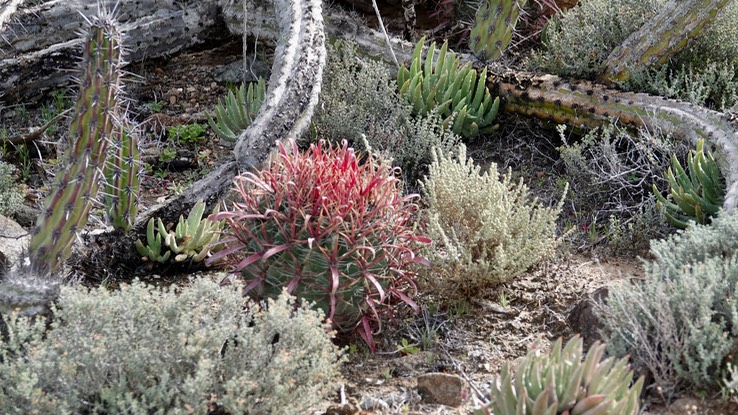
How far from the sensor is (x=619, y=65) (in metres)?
5.65

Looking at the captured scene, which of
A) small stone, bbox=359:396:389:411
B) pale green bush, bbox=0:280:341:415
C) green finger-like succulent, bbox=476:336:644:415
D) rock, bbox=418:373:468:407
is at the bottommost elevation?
small stone, bbox=359:396:389:411

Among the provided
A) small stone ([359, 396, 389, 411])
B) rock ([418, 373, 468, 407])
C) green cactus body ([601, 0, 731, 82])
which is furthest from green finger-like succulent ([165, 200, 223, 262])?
green cactus body ([601, 0, 731, 82])

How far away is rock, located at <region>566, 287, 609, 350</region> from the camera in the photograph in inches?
143

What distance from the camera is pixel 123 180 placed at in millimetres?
4633

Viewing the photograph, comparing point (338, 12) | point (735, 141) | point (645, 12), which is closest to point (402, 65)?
point (338, 12)

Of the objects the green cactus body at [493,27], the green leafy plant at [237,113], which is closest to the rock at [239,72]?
the green leafy plant at [237,113]

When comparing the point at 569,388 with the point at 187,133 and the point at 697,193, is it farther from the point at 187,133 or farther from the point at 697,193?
the point at 187,133

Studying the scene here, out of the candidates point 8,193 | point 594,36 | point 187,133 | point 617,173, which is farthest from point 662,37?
point 8,193

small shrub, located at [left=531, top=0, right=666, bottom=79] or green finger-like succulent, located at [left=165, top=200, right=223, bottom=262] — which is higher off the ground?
small shrub, located at [left=531, top=0, right=666, bottom=79]

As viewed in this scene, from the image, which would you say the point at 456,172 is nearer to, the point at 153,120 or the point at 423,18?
the point at 153,120

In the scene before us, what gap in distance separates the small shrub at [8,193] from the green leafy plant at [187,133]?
4.30 ft

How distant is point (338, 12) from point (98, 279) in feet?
10.7

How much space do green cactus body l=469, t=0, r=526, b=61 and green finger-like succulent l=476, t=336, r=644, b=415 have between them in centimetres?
381

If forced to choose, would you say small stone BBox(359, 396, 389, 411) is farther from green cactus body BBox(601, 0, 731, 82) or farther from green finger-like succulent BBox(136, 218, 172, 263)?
green cactus body BBox(601, 0, 731, 82)
